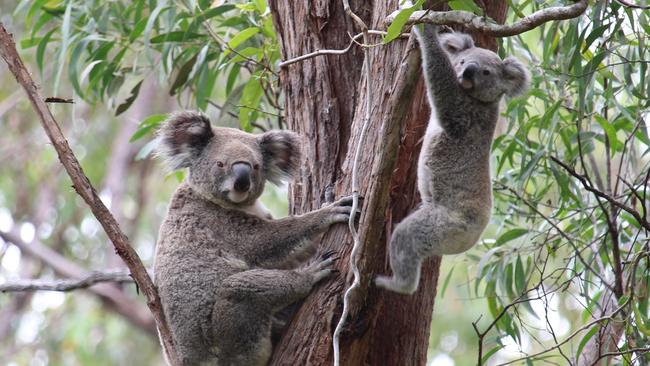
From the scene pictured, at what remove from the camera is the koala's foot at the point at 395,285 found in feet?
9.51

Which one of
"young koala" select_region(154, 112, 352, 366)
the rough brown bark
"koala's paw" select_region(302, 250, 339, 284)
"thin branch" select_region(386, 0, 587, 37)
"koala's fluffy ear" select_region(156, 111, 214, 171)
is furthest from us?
"koala's fluffy ear" select_region(156, 111, 214, 171)

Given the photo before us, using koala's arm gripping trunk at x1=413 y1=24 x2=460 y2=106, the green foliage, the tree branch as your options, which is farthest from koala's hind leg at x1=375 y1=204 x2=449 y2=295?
the tree branch

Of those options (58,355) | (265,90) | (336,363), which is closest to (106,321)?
(58,355)

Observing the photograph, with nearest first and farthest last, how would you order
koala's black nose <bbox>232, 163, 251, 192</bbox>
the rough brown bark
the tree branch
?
the rough brown bark < koala's black nose <bbox>232, 163, 251, 192</bbox> < the tree branch

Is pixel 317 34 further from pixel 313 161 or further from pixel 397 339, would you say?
pixel 397 339

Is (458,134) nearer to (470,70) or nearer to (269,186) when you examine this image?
(470,70)

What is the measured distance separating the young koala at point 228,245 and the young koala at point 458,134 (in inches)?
18.4

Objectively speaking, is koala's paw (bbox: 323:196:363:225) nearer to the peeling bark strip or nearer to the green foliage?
the peeling bark strip

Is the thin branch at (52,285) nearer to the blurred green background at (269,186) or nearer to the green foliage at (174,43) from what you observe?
the blurred green background at (269,186)

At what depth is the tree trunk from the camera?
8.51 feet

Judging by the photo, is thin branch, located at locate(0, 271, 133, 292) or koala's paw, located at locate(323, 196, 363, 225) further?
thin branch, located at locate(0, 271, 133, 292)

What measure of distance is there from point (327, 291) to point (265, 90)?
1649 mm

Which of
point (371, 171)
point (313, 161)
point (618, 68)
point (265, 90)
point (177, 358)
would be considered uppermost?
point (618, 68)

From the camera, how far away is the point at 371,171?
2.74m
